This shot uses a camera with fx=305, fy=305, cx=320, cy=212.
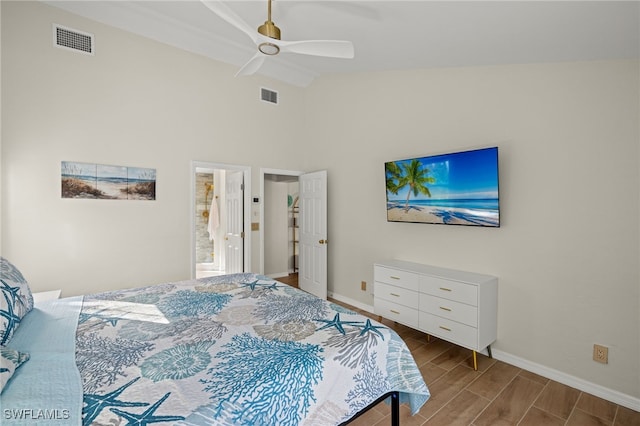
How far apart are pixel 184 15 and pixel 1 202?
2.53m

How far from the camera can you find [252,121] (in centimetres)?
448

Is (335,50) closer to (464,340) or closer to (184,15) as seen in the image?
(184,15)

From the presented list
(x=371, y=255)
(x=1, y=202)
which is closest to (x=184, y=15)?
(x=1, y=202)

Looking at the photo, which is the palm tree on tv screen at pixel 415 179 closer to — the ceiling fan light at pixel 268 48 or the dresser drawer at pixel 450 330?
the dresser drawer at pixel 450 330

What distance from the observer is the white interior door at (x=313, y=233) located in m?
4.56

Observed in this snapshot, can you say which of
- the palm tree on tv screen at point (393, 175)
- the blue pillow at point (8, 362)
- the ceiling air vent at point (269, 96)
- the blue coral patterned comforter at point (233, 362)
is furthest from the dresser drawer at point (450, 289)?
the ceiling air vent at point (269, 96)

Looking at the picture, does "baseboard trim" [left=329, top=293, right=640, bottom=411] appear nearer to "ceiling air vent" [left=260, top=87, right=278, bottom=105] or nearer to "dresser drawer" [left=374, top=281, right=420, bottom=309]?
"dresser drawer" [left=374, top=281, right=420, bottom=309]

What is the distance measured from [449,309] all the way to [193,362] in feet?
7.76

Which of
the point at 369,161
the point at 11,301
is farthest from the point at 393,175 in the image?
the point at 11,301

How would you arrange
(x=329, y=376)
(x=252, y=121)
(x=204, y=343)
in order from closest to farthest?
1. (x=329, y=376)
2. (x=204, y=343)
3. (x=252, y=121)

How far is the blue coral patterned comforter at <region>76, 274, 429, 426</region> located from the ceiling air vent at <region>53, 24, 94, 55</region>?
266 centimetres

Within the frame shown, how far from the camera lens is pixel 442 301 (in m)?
2.93

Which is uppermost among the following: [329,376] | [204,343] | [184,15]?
[184,15]

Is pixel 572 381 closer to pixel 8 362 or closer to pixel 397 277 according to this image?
pixel 397 277
